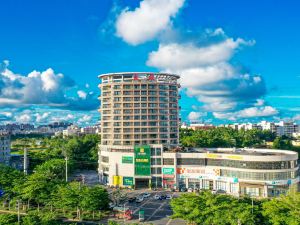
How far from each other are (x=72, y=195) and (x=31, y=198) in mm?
10467

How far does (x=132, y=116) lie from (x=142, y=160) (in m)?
14.5

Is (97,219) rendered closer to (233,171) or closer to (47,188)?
(47,188)

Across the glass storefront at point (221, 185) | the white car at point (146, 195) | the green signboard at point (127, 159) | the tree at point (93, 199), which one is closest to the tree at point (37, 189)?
the tree at point (93, 199)

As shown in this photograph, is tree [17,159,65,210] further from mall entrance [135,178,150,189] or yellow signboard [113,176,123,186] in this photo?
mall entrance [135,178,150,189]

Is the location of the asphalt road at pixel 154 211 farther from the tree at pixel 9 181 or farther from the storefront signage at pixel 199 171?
the tree at pixel 9 181

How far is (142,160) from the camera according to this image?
327ft

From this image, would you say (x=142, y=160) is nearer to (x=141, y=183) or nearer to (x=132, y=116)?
(x=141, y=183)

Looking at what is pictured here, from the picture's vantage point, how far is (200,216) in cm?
5388

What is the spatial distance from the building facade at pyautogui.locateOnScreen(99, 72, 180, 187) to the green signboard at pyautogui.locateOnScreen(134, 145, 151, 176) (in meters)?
2.44

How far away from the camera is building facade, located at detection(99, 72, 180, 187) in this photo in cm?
10405

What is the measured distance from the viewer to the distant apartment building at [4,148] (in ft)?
449

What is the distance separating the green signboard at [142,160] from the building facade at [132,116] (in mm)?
2436

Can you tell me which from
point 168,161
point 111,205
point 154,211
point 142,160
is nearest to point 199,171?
point 168,161

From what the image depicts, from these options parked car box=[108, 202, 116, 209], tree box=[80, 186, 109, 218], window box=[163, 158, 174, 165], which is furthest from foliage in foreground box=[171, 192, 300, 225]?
window box=[163, 158, 174, 165]
